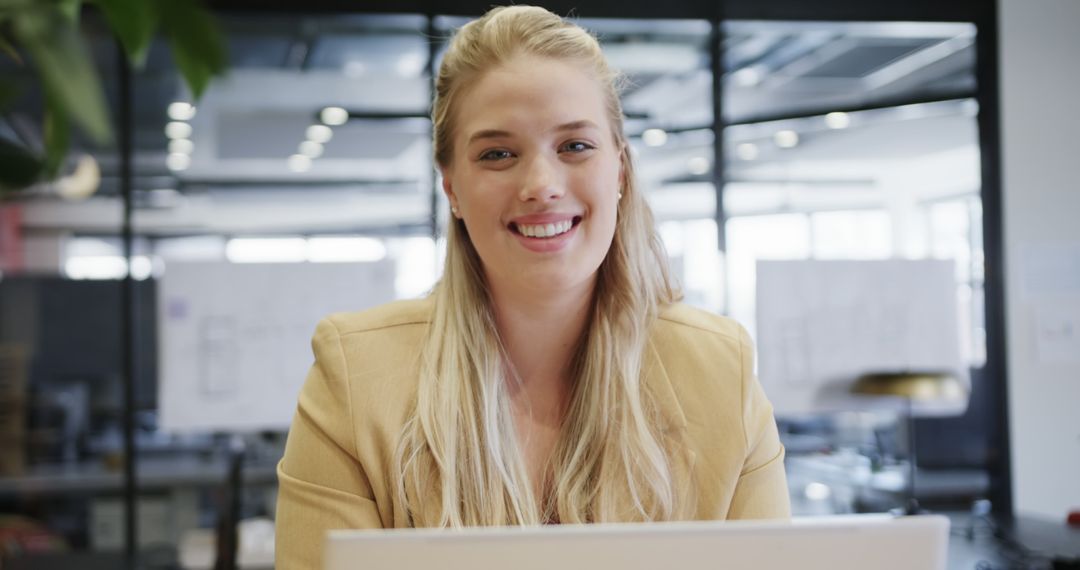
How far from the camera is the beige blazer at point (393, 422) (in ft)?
4.20

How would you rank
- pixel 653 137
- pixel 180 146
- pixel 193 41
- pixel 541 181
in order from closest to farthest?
pixel 193 41 → pixel 541 181 → pixel 653 137 → pixel 180 146

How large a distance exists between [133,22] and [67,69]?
3 cm

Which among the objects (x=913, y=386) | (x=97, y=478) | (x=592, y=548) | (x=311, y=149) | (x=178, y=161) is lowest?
(x=97, y=478)

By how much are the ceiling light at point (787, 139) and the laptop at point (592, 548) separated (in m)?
4.40

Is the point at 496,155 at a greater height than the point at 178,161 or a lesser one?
lesser

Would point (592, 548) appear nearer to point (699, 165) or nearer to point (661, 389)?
point (661, 389)

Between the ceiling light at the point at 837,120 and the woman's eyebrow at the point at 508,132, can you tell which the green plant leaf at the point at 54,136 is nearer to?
the woman's eyebrow at the point at 508,132

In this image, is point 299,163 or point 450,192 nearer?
point 450,192

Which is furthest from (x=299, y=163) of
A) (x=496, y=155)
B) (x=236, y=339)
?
(x=496, y=155)

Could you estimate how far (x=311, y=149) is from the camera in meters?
4.81

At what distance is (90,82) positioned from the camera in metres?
0.36

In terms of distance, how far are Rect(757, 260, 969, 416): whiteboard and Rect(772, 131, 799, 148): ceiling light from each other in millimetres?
1363

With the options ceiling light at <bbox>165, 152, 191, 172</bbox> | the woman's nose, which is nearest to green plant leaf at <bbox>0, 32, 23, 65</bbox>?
the woman's nose

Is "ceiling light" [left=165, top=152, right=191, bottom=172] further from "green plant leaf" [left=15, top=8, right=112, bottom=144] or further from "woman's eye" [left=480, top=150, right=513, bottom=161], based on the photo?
"green plant leaf" [left=15, top=8, right=112, bottom=144]
